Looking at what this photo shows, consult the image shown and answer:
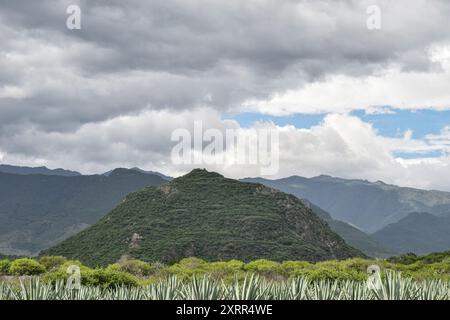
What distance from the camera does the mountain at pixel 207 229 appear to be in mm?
93062

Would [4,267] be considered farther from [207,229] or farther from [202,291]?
[207,229]

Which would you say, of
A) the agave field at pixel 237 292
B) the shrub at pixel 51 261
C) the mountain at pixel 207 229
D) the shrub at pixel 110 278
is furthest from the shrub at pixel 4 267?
the mountain at pixel 207 229

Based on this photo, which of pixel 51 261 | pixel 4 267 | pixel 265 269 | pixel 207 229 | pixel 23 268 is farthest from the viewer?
pixel 207 229

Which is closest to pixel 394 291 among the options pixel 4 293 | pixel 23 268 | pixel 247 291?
pixel 247 291

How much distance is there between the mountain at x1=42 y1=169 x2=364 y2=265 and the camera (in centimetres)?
9306

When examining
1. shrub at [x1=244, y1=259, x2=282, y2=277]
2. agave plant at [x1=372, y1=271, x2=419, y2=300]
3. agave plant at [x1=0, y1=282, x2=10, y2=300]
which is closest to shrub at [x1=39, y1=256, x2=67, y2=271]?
shrub at [x1=244, y1=259, x2=282, y2=277]

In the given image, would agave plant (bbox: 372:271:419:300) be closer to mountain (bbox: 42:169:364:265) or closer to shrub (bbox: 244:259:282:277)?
shrub (bbox: 244:259:282:277)

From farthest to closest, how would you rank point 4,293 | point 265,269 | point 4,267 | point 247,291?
1. point 265,269
2. point 4,267
3. point 4,293
4. point 247,291

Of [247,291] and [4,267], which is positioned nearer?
[247,291]

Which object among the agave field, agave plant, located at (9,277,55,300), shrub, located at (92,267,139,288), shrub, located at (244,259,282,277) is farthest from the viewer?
shrub, located at (244,259,282,277)

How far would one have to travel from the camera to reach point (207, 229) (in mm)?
106938

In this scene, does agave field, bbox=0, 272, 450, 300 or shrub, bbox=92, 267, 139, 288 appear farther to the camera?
shrub, bbox=92, 267, 139, 288

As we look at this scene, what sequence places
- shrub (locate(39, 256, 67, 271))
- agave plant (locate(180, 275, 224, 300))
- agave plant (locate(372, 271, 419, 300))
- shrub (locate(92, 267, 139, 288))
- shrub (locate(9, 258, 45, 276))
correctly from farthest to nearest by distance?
shrub (locate(39, 256, 67, 271)), shrub (locate(9, 258, 45, 276)), shrub (locate(92, 267, 139, 288)), agave plant (locate(372, 271, 419, 300)), agave plant (locate(180, 275, 224, 300))
